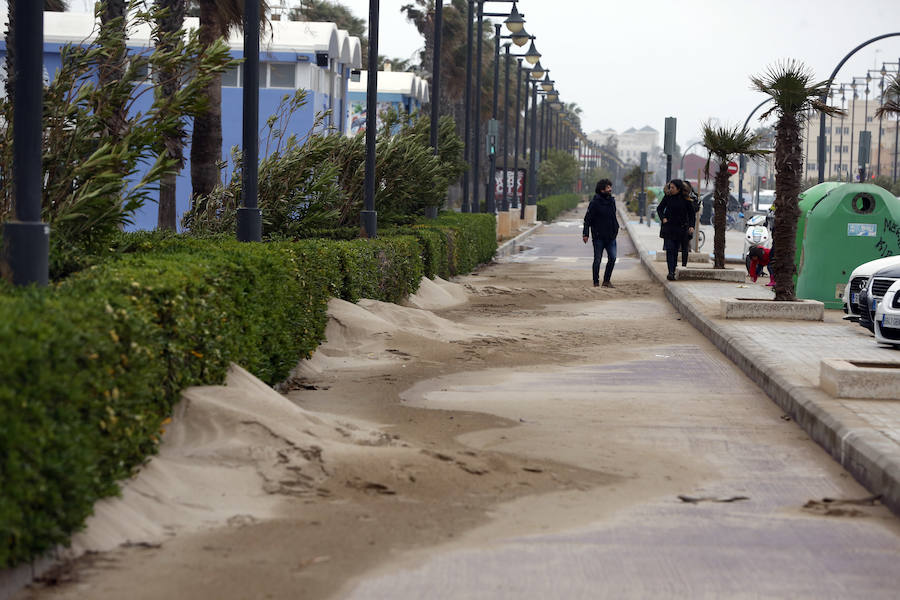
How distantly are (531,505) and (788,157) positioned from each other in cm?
1135

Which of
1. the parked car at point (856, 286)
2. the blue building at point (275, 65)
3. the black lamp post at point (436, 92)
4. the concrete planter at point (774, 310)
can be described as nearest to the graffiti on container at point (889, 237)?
the concrete planter at point (774, 310)

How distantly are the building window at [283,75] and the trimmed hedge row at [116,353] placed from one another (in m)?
35.6

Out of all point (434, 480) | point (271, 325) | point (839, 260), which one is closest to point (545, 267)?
point (839, 260)

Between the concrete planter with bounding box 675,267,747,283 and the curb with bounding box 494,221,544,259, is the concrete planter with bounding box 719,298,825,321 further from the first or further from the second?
the curb with bounding box 494,221,544,259

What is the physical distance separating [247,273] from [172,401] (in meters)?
2.13

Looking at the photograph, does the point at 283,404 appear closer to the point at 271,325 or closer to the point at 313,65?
the point at 271,325

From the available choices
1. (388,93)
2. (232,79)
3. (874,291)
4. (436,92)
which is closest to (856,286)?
(874,291)

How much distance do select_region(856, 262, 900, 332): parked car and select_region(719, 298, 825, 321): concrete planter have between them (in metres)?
1.78

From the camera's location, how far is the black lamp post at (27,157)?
7191 millimetres

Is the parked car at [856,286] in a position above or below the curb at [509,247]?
above

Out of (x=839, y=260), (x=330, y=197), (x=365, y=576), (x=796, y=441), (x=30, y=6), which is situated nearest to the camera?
(x=365, y=576)

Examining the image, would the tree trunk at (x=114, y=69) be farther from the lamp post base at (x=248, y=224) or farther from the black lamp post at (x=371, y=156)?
the black lamp post at (x=371, y=156)

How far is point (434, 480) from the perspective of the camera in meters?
7.14

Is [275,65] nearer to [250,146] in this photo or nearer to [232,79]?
[232,79]
